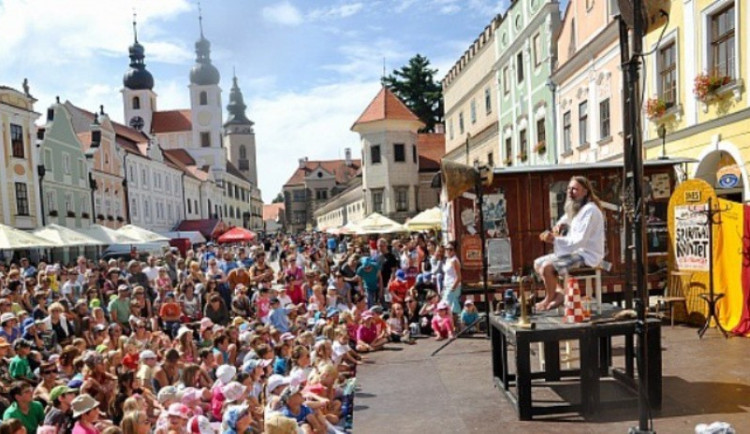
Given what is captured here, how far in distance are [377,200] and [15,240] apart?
3211 centimetres

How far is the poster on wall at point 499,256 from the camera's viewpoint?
12.6m

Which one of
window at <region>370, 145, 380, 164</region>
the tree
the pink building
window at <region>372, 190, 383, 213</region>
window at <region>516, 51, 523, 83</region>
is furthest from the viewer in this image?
the tree

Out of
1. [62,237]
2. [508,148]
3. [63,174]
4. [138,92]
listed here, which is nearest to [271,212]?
→ [138,92]

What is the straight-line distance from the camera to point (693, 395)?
20.6 ft

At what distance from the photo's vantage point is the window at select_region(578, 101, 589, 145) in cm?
2100

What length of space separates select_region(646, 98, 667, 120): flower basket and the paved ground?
7.80 m

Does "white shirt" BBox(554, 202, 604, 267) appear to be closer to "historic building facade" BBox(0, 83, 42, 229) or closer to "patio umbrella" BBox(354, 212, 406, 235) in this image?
"patio umbrella" BBox(354, 212, 406, 235)

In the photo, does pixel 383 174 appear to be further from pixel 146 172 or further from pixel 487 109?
pixel 146 172

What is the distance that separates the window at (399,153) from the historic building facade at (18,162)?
78.6 feet

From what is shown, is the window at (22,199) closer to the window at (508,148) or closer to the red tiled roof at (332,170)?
the window at (508,148)

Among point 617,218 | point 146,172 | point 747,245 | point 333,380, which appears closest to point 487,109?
point 617,218

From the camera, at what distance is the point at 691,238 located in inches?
410

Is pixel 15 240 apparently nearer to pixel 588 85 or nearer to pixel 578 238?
pixel 578 238

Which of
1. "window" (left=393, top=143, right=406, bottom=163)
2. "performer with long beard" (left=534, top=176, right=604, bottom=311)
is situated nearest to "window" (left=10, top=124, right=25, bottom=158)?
"window" (left=393, top=143, right=406, bottom=163)
